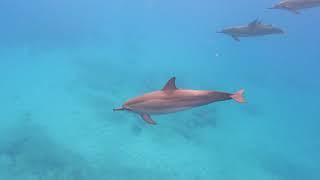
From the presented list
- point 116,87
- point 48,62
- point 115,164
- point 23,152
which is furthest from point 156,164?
point 48,62

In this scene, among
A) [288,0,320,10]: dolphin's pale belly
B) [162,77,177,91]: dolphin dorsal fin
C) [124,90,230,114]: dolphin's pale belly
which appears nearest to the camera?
[124,90,230,114]: dolphin's pale belly

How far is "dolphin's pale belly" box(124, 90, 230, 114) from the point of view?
16.4 feet

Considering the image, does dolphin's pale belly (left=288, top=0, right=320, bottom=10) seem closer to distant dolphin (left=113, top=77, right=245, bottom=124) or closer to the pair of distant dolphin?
the pair of distant dolphin

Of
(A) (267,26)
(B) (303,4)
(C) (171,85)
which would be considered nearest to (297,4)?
(B) (303,4)

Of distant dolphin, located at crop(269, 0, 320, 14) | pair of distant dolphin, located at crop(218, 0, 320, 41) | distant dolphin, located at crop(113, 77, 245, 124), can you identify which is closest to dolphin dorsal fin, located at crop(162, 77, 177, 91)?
distant dolphin, located at crop(113, 77, 245, 124)

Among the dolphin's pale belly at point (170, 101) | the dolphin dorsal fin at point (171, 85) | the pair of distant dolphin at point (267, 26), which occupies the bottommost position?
the dolphin's pale belly at point (170, 101)

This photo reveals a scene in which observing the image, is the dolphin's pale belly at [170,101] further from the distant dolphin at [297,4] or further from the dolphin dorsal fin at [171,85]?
the distant dolphin at [297,4]

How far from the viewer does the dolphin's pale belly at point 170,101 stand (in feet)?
16.4

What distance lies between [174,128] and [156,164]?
5.67 ft

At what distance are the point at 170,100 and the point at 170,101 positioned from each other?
1cm

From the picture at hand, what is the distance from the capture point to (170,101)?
16.9 ft

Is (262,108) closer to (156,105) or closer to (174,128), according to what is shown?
(174,128)

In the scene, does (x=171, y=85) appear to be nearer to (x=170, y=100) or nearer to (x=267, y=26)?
(x=170, y=100)

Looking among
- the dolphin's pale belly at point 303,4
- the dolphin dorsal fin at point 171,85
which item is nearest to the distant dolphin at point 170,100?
the dolphin dorsal fin at point 171,85
